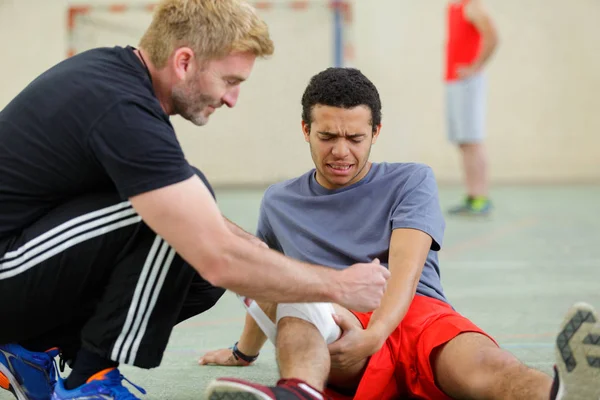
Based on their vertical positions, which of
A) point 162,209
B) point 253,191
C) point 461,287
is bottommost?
point 253,191

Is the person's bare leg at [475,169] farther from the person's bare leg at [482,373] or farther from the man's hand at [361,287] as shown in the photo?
the man's hand at [361,287]

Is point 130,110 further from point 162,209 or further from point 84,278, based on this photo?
point 84,278

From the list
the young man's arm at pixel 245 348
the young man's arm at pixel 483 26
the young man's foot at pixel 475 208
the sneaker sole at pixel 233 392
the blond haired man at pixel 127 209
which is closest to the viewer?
the sneaker sole at pixel 233 392

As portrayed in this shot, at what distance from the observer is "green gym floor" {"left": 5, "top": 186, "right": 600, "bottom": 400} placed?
2.57 m

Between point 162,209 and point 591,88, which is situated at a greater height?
point 162,209

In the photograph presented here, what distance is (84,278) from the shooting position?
1951 millimetres

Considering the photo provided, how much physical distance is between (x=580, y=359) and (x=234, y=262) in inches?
29.2

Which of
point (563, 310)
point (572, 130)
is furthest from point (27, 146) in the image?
point (572, 130)

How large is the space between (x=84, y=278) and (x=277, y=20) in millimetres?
6678

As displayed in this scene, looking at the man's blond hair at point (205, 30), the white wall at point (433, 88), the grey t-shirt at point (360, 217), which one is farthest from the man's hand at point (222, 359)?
the white wall at point (433, 88)

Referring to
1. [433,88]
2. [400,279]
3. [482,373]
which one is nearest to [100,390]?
[400,279]

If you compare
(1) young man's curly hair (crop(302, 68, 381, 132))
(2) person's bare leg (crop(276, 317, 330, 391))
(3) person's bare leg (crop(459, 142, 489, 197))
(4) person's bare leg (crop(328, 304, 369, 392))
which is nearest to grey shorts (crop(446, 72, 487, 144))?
(3) person's bare leg (crop(459, 142, 489, 197))

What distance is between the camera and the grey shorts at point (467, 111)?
6.29 meters

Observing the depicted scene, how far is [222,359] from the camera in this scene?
2.60 meters
